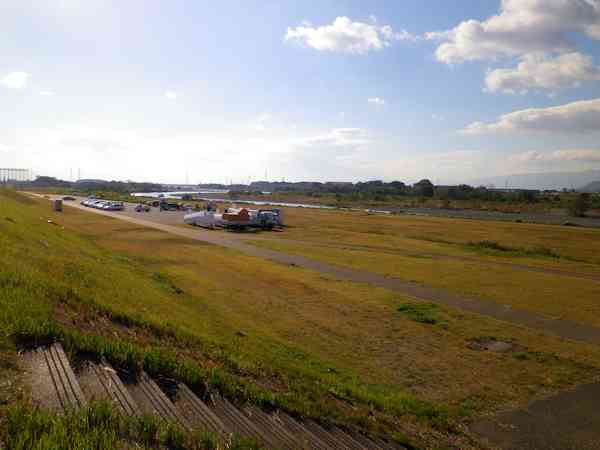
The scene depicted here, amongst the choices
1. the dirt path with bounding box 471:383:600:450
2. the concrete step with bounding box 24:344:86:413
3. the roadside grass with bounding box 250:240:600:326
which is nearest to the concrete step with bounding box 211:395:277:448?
the concrete step with bounding box 24:344:86:413

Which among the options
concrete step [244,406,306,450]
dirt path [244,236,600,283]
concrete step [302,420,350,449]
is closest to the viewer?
concrete step [244,406,306,450]

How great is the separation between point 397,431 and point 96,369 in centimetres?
470

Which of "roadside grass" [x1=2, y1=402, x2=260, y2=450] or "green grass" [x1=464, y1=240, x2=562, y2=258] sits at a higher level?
"roadside grass" [x1=2, y1=402, x2=260, y2=450]

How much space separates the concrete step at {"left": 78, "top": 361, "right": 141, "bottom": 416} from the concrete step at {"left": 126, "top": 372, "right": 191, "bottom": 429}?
14 centimetres

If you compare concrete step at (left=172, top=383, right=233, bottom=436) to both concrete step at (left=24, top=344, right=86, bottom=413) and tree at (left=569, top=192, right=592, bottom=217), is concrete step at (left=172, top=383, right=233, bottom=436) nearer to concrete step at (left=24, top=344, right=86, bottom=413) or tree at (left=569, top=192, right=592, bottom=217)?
concrete step at (left=24, top=344, right=86, bottom=413)

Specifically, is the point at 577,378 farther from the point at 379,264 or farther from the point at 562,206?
the point at 562,206

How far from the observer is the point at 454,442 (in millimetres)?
7113

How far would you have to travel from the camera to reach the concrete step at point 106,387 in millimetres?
4422

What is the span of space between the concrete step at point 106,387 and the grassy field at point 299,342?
37cm

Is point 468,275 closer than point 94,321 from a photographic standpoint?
No

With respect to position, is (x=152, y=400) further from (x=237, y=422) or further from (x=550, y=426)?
(x=550, y=426)

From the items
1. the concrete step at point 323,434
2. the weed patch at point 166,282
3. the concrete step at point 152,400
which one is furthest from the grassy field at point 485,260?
the concrete step at point 152,400

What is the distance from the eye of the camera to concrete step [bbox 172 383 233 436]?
4.66m

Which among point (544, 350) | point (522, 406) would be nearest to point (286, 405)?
point (522, 406)
